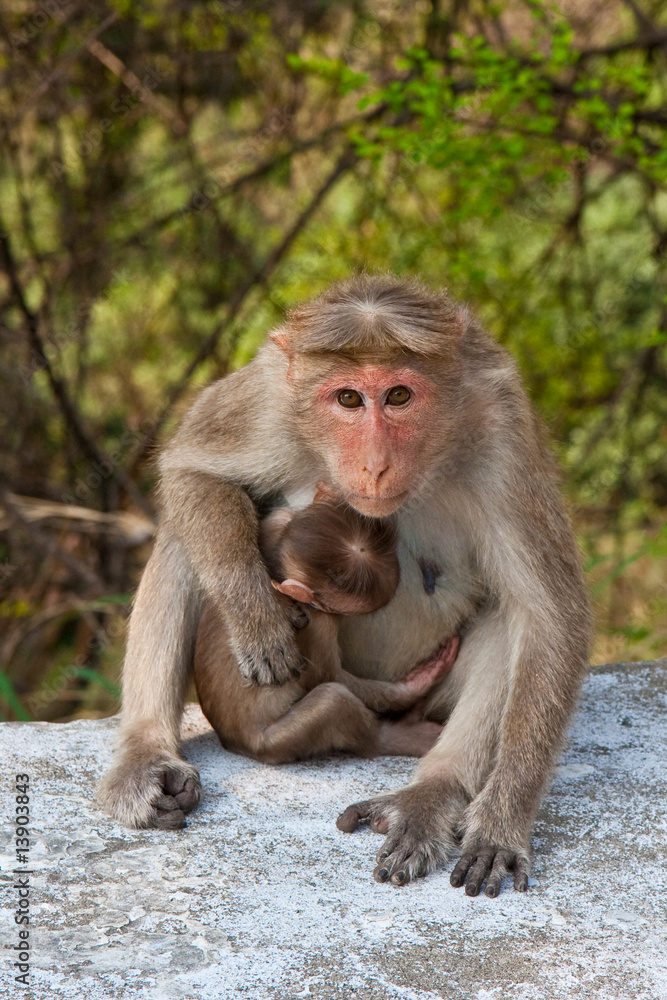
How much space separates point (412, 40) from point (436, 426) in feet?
16.1

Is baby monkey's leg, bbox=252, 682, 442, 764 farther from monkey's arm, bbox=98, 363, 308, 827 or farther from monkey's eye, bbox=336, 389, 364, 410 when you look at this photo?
monkey's eye, bbox=336, 389, 364, 410

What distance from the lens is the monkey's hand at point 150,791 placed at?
333cm

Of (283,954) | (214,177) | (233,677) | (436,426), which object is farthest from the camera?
(214,177)

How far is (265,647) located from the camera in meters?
3.56

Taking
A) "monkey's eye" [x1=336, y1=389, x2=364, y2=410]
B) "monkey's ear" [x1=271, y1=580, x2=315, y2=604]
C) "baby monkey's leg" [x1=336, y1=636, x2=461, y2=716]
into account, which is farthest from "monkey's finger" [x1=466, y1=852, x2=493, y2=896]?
"monkey's eye" [x1=336, y1=389, x2=364, y2=410]

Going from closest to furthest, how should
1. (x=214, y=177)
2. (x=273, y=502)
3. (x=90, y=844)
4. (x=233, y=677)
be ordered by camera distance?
(x=90, y=844), (x=233, y=677), (x=273, y=502), (x=214, y=177)

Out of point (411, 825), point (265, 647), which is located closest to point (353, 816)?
point (411, 825)

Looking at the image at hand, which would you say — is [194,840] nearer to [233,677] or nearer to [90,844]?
[90,844]

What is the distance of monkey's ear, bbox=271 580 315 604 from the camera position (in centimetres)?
363

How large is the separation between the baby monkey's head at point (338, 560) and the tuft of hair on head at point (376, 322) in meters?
0.55

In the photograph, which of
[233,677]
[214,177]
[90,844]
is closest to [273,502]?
[233,677]

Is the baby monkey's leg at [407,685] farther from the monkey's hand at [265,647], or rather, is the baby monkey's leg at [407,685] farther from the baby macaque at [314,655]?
the monkey's hand at [265,647]

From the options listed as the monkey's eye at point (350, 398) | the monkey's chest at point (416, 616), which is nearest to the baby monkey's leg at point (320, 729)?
the monkey's chest at point (416, 616)

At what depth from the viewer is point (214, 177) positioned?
785cm
